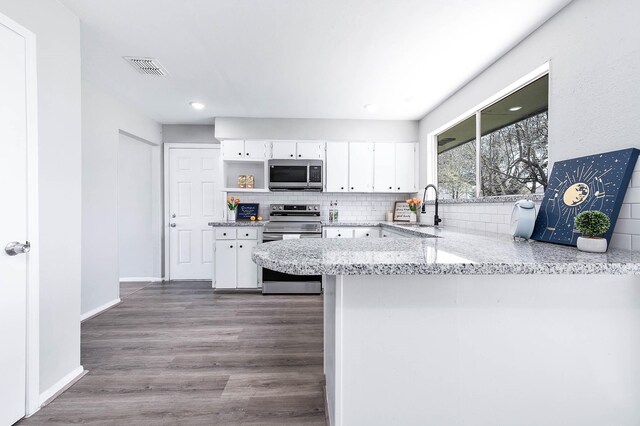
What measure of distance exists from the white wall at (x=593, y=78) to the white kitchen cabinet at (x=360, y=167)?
7.14ft

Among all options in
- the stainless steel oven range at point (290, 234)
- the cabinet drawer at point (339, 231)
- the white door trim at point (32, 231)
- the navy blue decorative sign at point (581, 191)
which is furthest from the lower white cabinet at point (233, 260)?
the navy blue decorative sign at point (581, 191)

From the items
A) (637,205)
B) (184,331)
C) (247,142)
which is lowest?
(184,331)

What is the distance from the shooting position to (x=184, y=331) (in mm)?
2654

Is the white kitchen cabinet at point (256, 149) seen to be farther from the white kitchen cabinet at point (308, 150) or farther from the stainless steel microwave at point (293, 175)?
the white kitchen cabinet at point (308, 150)

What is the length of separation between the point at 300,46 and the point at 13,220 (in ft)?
7.15

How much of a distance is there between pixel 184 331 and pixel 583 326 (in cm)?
288

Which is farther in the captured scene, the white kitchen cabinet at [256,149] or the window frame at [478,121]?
the white kitchen cabinet at [256,149]

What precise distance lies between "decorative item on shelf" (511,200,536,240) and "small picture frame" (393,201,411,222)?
7.89 feet

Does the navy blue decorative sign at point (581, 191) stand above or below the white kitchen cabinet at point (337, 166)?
below

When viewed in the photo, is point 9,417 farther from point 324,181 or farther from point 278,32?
point 324,181

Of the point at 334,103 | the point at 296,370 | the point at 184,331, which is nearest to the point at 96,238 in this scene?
the point at 184,331

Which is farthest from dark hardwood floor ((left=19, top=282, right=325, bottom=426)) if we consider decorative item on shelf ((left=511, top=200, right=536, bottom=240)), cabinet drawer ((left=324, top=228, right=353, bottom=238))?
decorative item on shelf ((left=511, top=200, right=536, bottom=240))

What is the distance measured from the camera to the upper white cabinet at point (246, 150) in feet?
13.4

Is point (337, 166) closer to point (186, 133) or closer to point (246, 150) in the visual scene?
point (246, 150)
